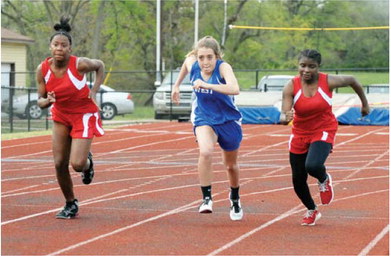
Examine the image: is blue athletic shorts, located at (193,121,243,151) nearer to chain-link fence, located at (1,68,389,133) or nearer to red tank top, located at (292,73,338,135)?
red tank top, located at (292,73,338,135)

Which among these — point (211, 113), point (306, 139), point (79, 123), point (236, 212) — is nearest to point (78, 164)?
point (79, 123)

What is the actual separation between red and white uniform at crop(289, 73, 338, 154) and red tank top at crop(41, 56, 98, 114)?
6.94ft

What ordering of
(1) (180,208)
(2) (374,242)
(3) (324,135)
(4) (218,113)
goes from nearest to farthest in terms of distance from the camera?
(2) (374,242) < (3) (324,135) < (4) (218,113) < (1) (180,208)

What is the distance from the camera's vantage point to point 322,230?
9250 millimetres

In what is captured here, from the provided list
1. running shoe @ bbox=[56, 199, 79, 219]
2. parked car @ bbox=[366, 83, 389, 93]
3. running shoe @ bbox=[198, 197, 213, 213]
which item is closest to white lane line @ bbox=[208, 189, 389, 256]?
running shoe @ bbox=[198, 197, 213, 213]

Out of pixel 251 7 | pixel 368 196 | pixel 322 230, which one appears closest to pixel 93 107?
pixel 322 230

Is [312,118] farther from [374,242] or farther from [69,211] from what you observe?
[69,211]

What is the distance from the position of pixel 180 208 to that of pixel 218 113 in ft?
4.93

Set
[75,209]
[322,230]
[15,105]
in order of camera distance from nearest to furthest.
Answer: [322,230]
[75,209]
[15,105]

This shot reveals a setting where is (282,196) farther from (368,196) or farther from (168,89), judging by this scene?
(168,89)

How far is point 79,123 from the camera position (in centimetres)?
999

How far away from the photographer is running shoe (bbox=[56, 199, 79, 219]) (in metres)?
9.99

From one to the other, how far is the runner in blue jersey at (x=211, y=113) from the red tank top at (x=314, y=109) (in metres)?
0.68

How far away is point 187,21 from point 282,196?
42779 mm
